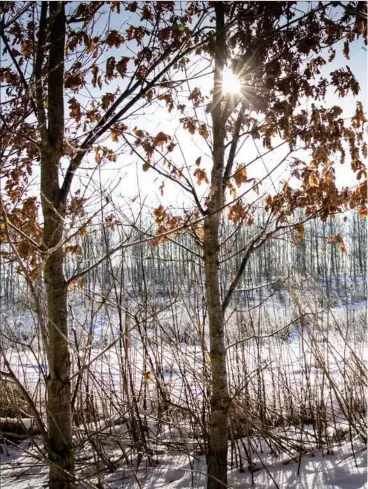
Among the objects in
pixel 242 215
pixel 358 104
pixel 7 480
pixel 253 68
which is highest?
pixel 253 68

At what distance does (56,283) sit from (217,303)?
87 cm

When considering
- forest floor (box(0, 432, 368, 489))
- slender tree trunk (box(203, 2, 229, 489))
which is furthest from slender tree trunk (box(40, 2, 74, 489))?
forest floor (box(0, 432, 368, 489))

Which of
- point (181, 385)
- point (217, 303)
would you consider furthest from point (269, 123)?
point (181, 385)

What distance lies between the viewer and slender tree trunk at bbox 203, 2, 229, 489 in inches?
81.0

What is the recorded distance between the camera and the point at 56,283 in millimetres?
1612

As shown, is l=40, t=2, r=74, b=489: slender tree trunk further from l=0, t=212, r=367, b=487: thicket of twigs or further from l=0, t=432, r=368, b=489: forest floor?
l=0, t=432, r=368, b=489: forest floor

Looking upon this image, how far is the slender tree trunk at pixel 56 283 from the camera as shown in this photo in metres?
1.53

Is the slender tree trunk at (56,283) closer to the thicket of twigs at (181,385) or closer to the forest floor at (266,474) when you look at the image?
the thicket of twigs at (181,385)

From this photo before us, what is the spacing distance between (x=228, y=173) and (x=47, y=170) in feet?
3.10

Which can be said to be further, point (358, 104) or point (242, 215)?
point (242, 215)

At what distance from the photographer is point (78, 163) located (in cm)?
168

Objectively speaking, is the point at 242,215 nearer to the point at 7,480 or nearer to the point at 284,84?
the point at 284,84

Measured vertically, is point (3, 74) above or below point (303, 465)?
above

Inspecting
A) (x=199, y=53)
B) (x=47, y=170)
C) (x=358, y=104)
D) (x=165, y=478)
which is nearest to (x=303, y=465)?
(x=165, y=478)
